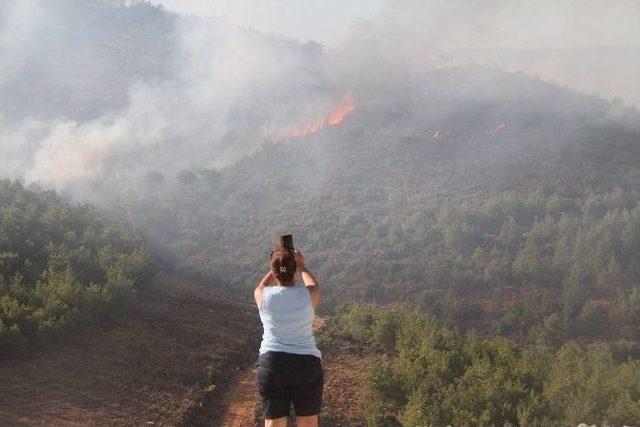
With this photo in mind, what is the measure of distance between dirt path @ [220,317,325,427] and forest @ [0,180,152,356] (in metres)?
3.12

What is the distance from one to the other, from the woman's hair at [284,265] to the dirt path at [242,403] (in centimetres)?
461

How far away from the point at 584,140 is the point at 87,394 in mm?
30324

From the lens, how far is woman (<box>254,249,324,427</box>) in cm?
388

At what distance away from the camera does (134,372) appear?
341 inches

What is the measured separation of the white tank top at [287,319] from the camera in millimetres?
3912

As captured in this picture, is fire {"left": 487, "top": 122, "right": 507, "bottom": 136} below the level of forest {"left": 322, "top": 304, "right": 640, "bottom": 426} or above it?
above

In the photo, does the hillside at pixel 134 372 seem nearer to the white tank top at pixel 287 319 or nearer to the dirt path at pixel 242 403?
the dirt path at pixel 242 403

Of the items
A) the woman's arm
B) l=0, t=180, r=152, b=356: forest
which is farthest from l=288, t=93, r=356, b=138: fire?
the woman's arm

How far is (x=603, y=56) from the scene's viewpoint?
51938 mm

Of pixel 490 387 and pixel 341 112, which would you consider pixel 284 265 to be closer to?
pixel 490 387

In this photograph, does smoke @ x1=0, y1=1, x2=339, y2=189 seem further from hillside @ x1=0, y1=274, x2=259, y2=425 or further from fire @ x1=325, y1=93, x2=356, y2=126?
hillside @ x1=0, y1=274, x2=259, y2=425

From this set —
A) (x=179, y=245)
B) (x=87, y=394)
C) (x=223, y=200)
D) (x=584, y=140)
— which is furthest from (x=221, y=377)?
(x=584, y=140)

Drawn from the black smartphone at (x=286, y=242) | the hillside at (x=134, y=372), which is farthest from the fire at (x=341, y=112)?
the black smartphone at (x=286, y=242)

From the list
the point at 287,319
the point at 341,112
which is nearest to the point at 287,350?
the point at 287,319
